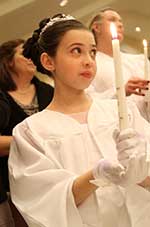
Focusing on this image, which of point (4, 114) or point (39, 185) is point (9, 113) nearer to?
point (4, 114)

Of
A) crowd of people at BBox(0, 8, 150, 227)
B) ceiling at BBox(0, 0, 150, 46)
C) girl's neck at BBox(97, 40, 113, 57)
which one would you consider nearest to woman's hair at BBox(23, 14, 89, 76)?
crowd of people at BBox(0, 8, 150, 227)

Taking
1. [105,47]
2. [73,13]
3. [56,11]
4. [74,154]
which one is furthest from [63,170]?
[56,11]

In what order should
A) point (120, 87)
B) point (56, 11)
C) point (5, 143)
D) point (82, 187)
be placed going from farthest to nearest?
point (56, 11) < point (5, 143) < point (82, 187) < point (120, 87)

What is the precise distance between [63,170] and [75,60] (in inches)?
11.3

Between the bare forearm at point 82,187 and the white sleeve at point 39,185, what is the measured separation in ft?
0.05

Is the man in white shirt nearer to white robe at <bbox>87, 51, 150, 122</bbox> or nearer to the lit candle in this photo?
white robe at <bbox>87, 51, 150, 122</bbox>

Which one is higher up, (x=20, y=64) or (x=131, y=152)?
(x=20, y=64)

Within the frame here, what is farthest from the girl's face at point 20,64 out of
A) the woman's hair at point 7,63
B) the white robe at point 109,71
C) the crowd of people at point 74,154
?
the crowd of people at point 74,154

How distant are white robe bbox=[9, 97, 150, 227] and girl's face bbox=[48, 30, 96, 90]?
9 cm

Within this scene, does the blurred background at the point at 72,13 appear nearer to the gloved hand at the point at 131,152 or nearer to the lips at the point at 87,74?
the lips at the point at 87,74

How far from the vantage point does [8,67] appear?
1.89 m

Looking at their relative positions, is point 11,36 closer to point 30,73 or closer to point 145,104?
point 30,73

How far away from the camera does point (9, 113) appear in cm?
155

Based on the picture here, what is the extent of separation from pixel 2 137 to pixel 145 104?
0.45m
